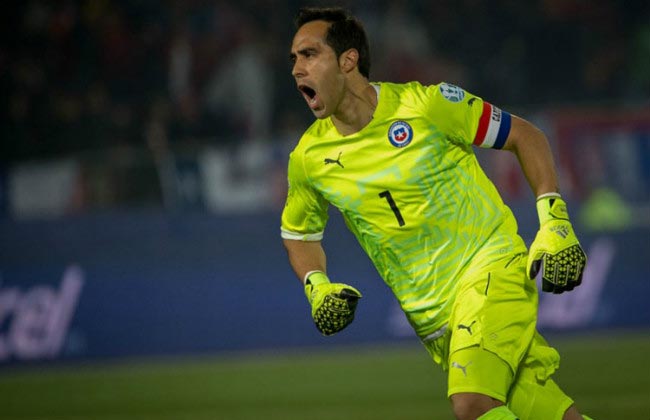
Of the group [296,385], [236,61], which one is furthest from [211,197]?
[296,385]

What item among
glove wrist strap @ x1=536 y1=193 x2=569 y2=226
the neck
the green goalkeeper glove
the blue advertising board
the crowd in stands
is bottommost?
the blue advertising board

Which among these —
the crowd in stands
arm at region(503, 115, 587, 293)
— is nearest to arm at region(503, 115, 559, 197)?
arm at region(503, 115, 587, 293)

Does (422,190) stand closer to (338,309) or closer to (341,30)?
(338,309)

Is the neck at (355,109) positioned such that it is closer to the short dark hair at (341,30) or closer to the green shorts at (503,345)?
the short dark hair at (341,30)

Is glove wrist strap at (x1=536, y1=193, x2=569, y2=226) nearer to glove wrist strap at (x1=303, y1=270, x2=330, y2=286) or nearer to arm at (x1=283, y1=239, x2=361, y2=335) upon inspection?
Result: arm at (x1=283, y1=239, x2=361, y2=335)

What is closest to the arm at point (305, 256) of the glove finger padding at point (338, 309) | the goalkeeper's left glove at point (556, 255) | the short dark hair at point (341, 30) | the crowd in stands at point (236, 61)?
the glove finger padding at point (338, 309)

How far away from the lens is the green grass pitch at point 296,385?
9812 mm

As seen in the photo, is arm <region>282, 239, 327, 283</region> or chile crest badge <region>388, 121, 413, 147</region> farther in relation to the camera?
arm <region>282, 239, 327, 283</region>

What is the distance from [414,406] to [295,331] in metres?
4.12

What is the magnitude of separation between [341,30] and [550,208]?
1264mm

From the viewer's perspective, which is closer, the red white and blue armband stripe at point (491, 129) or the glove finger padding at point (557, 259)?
the glove finger padding at point (557, 259)

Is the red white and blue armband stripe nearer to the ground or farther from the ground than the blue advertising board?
farther from the ground

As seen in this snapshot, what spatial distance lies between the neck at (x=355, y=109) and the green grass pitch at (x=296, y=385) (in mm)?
4031

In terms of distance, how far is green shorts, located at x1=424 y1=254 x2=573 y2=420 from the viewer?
16.6 feet
